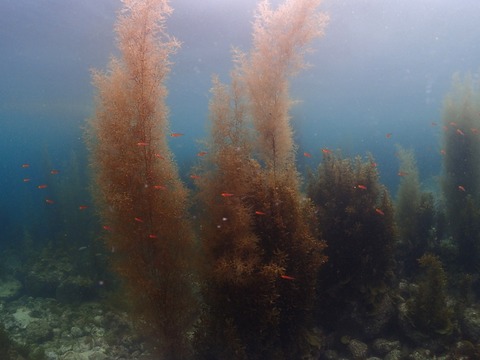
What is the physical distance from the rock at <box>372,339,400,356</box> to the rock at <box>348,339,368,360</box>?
24cm

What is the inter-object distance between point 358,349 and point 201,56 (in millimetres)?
24956

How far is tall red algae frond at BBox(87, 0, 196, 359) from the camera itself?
631cm

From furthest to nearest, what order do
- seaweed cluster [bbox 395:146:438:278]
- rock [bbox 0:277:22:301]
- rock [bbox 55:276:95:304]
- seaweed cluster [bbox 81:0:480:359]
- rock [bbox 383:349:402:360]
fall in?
rock [bbox 0:277:22:301] → rock [bbox 55:276:95:304] → seaweed cluster [bbox 395:146:438:278] → rock [bbox 383:349:402:360] → seaweed cluster [bbox 81:0:480:359]

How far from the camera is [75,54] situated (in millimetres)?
25172

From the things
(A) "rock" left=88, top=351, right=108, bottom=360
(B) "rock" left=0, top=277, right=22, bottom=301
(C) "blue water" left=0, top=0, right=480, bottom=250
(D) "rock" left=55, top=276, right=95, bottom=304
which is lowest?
(B) "rock" left=0, top=277, right=22, bottom=301

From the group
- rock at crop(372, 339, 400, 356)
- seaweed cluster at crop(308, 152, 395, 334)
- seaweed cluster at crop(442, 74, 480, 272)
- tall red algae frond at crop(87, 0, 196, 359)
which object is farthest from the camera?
seaweed cluster at crop(442, 74, 480, 272)

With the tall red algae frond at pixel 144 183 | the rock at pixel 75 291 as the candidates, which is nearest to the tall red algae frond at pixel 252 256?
the tall red algae frond at pixel 144 183

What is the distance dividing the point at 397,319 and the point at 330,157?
4.13 m

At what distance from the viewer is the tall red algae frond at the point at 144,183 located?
631 centimetres

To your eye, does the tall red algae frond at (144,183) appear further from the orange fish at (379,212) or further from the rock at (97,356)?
the orange fish at (379,212)

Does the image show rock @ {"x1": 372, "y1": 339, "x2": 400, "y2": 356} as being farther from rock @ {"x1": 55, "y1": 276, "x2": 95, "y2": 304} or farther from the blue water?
rock @ {"x1": 55, "y1": 276, "x2": 95, "y2": 304}

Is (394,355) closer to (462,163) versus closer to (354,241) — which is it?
(354,241)

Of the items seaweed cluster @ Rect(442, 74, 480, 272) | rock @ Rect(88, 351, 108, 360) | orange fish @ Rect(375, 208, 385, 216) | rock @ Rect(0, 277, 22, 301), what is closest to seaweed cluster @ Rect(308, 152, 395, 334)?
orange fish @ Rect(375, 208, 385, 216)

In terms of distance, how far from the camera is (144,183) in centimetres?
634
